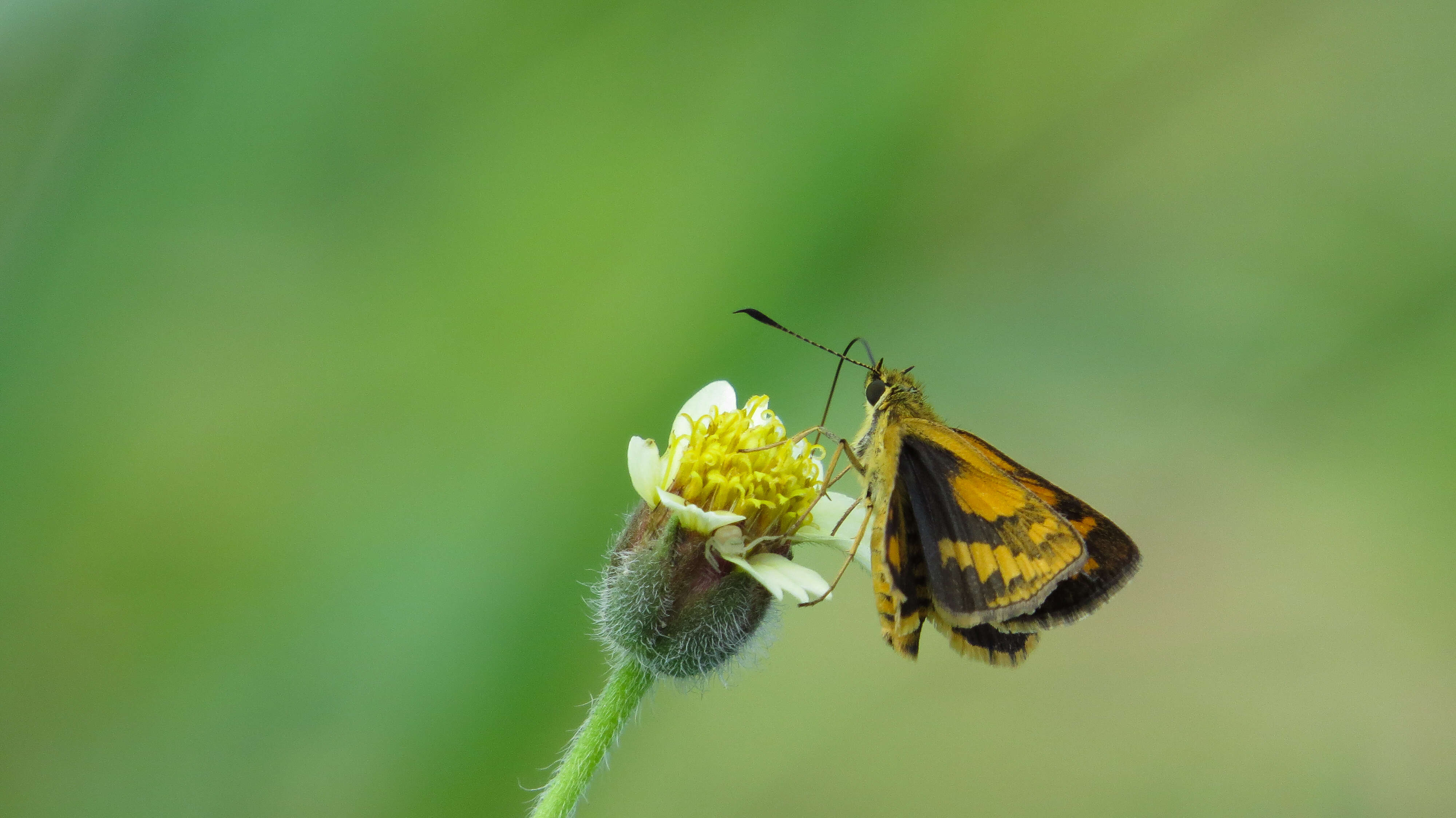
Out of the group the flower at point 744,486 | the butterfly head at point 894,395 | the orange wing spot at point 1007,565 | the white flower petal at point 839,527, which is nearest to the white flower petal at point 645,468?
the flower at point 744,486

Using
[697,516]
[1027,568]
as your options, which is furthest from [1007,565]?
[697,516]

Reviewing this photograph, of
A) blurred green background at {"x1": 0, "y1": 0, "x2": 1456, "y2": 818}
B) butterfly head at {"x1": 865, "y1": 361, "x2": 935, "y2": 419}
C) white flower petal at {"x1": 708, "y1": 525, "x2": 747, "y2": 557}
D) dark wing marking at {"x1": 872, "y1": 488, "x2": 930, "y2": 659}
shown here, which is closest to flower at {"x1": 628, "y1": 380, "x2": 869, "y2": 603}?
white flower petal at {"x1": 708, "y1": 525, "x2": 747, "y2": 557}

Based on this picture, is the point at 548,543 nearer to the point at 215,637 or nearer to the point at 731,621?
the point at 215,637

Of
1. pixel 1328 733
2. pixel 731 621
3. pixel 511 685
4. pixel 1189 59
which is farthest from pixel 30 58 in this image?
pixel 1328 733

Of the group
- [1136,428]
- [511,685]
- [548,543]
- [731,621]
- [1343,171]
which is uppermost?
[1343,171]

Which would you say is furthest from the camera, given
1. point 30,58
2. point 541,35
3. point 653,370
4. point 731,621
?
point 541,35

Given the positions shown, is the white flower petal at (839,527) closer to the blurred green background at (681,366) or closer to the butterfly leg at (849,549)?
the butterfly leg at (849,549)

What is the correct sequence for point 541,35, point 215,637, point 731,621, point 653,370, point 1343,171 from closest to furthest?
point 731,621, point 215,637, point 653,370, point 541,35, point 1343,171

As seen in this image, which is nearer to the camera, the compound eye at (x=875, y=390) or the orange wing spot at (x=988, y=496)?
the orange wing spot at (x=988, y=496)
